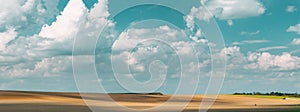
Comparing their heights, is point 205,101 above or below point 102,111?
above

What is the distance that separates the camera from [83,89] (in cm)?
3222

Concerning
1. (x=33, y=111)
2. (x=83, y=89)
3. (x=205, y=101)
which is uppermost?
(x=205, y=101)

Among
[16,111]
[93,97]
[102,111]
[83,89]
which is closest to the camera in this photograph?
[83,89]

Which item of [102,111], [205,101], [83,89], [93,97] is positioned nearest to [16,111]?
[102,111]

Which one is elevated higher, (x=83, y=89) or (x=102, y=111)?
(x=102, y=111)

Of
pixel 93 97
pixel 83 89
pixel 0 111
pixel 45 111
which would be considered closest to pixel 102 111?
pixel 45 111

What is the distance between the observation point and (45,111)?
6359 centimetres

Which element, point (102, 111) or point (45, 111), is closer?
point (45, 111)

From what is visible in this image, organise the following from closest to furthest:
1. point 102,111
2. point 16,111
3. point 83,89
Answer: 1. point 83,89
2. point 16,111
3. point 102,111

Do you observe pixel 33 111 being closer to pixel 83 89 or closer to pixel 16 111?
pixel 16 111

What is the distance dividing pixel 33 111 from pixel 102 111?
11.5 metres

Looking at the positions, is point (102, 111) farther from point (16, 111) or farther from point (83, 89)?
point (83, 89)

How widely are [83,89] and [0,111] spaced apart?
A: 117 feet

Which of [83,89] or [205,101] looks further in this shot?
[205,101]
